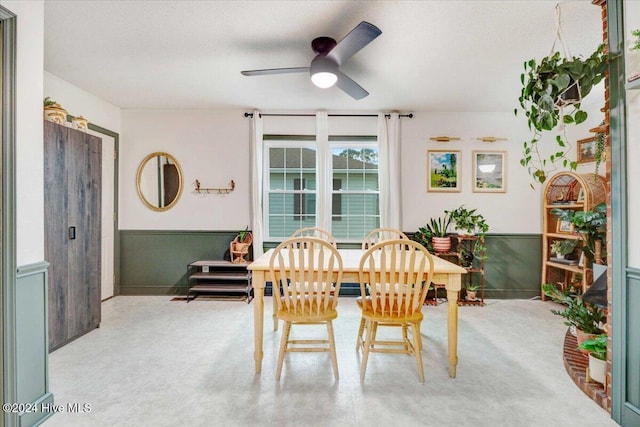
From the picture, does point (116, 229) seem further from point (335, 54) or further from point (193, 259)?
point (335, 54)

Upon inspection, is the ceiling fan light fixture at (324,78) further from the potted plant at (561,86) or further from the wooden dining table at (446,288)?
the wooden dining table at (446,288)

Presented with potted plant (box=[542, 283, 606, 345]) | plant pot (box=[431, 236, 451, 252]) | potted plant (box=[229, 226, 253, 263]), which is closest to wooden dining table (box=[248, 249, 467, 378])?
potted plant (box=[542, 283, 606, 345])

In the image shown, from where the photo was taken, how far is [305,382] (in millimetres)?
2127

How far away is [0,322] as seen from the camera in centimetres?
158

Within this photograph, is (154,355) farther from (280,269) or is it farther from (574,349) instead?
(574,349)

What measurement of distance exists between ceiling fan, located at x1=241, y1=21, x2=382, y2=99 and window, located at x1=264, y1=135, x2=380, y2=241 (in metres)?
1.72

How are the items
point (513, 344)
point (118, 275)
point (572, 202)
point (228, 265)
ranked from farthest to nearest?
point (118, 275) → point (228, 265) → point (572, 202) → point (513, 344)

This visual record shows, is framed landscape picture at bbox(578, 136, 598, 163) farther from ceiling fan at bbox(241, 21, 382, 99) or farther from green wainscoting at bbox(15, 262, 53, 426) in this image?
green wainscoting at bbox(15, 262, 53, 426)

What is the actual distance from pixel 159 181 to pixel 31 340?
2.97 m

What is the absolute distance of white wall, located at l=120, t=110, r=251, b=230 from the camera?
4.38 meters

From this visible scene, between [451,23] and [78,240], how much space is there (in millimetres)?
3609

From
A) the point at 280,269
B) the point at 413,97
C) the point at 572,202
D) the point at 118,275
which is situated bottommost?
the point at 118,275

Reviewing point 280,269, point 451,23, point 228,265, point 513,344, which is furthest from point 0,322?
point 513,344

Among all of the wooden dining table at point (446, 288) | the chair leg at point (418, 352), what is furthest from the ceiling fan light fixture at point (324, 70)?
the chair leg at point (418, 352)
